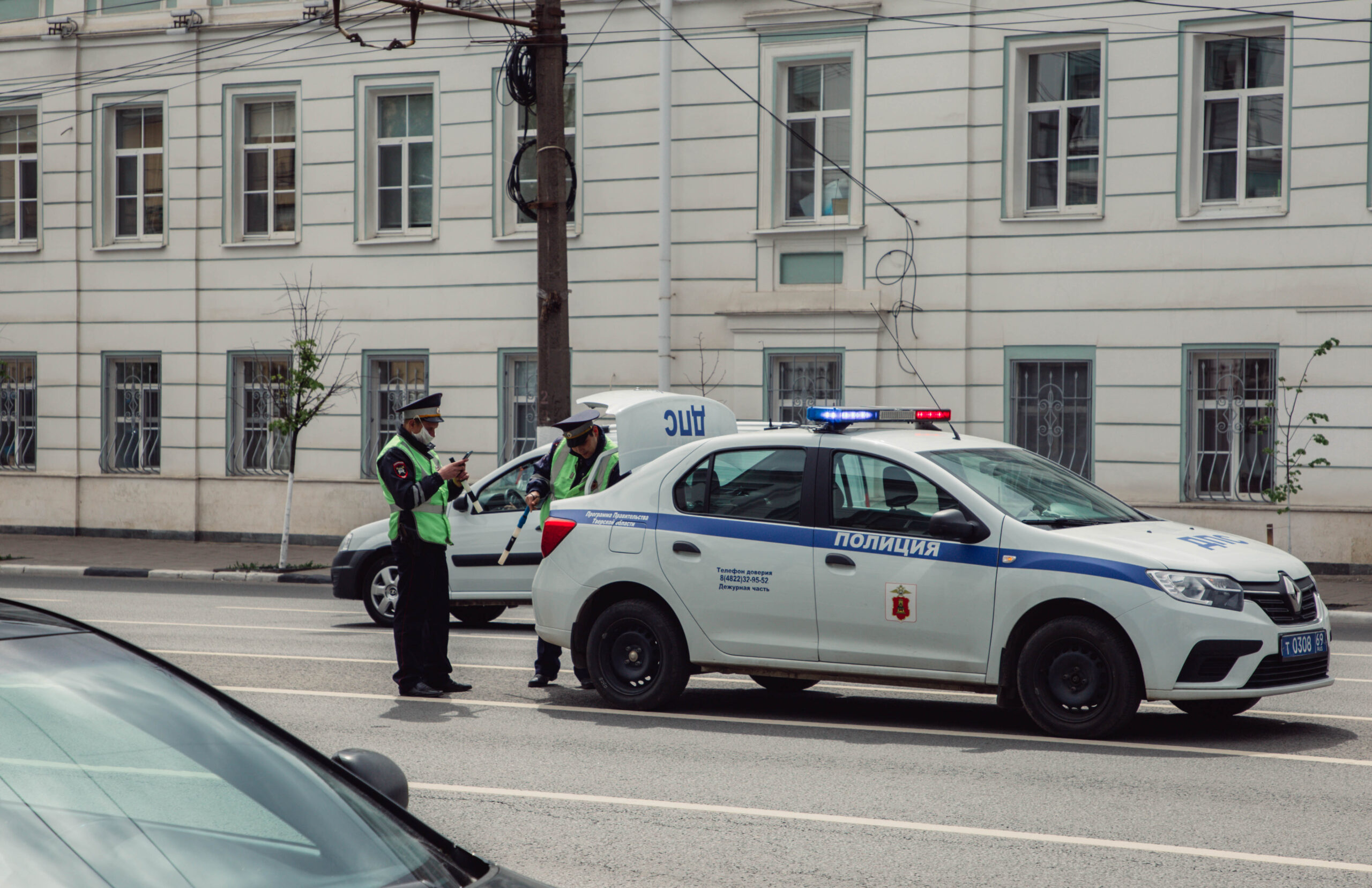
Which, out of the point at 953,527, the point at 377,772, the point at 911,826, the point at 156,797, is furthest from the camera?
the point at 953,527

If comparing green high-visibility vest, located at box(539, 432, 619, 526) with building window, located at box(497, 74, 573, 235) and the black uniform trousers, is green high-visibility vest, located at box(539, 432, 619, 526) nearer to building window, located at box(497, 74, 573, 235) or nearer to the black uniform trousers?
the black uniform trousers

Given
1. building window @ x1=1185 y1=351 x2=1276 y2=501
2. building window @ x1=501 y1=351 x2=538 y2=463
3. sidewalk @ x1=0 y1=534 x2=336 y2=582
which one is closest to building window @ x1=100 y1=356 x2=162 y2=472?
sidewalk @ x1=0 y1=534 x2=336 y2=582

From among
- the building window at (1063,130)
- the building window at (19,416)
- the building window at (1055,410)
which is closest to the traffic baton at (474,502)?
the building window at (1055,410)

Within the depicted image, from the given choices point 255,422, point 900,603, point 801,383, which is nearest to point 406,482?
point 900,603

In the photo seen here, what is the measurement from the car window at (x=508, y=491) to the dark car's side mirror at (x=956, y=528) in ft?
19.4

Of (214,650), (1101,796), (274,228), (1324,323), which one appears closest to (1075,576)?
(1101,796)

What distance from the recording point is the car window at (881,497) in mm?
8438

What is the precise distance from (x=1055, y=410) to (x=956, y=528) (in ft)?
37.4

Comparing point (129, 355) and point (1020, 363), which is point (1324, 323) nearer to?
point (1020, 363)

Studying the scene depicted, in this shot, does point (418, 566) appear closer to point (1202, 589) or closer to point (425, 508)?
point (425, 508)

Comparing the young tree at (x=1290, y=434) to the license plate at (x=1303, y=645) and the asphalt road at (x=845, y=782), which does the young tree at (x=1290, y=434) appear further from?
the license plate at (x=1303, y=645)

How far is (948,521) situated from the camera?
8.12m

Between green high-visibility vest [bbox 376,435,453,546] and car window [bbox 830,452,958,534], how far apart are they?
263 centimetres

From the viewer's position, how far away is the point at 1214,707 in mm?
8648
